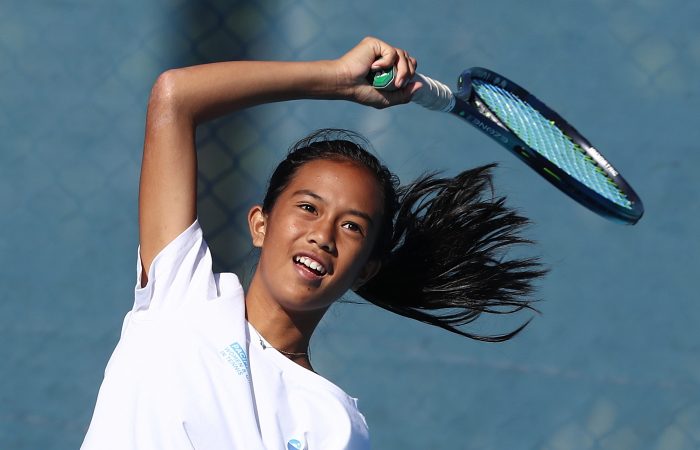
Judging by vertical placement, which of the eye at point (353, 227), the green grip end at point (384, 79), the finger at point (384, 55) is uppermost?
the finger at point (384, 55)

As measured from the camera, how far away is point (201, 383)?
166cm

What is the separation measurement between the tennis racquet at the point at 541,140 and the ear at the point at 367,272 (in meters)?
0.29

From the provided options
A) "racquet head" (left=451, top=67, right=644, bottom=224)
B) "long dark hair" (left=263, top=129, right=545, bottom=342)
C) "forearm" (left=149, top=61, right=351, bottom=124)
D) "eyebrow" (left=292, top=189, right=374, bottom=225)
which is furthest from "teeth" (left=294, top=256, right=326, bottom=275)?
"racquet head" (left=451, top=67, right=644, bottom=224)

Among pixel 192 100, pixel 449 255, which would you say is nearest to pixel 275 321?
pixel 192 100

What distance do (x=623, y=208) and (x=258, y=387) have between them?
2.72 ft

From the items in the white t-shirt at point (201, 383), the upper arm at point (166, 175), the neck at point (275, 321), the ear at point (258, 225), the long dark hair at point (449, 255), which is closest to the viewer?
the white t-shirt at point (201, 383)

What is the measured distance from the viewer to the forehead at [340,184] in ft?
6.17

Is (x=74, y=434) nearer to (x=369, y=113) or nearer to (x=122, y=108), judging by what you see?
(x=122, y=108)

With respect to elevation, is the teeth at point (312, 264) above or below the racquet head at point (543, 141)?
below

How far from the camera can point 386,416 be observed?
124 inches

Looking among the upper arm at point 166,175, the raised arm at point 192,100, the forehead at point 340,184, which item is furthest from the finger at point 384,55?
the upper arm at point 166,175

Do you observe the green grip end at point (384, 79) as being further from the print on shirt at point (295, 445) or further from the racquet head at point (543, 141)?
the print on shirt at point (295, 445)

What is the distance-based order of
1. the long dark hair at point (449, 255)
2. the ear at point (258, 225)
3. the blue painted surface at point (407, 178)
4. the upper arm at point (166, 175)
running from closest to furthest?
the upper arm at point (166, 175), the ear at point (258, 225), the long dark hair at point (449, 255), the blue painted surface at point (407, 178)

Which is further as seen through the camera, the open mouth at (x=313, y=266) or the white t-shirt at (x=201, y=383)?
the open mouth at (x=313, y=266)
